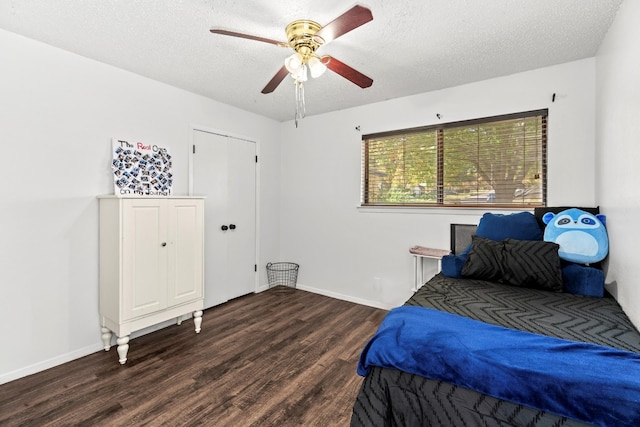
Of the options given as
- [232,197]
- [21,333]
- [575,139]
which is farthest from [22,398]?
[575,139]

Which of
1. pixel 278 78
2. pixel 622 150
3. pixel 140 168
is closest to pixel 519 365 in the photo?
pixel 622 150

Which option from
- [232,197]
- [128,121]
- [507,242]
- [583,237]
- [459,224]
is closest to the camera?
[583,237]

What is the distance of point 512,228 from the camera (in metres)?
2.38

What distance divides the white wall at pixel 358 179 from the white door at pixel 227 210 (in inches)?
25.2

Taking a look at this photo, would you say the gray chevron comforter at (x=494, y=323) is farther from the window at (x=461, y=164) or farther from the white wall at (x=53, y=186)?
the white wall at (x=53, y=186)

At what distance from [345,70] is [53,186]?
2.35 metres

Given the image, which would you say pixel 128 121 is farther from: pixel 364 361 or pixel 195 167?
pixel 364 361

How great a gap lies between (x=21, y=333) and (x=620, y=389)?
10.8 feet

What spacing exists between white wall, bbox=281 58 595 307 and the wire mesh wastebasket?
11cm

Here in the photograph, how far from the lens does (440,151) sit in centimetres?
316

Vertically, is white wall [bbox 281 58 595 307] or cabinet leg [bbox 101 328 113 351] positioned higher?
white wall [bbox 281 58 595 307]

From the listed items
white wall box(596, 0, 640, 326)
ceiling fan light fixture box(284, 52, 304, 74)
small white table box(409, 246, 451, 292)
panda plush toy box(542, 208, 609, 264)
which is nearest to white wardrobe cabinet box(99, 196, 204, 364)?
ceiling fan light fixture box(284, 52, 304, 74)

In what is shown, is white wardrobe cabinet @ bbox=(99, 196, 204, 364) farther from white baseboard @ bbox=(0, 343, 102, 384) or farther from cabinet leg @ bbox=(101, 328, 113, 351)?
white baseboard @ bbox=(0, 343, 102, 384)

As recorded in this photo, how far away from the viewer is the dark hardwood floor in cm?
174
